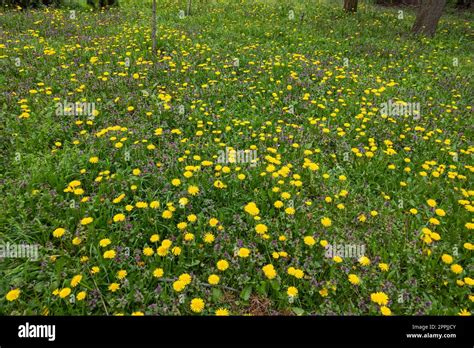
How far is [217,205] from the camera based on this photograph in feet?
13.5

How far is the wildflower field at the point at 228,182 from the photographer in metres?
3.12

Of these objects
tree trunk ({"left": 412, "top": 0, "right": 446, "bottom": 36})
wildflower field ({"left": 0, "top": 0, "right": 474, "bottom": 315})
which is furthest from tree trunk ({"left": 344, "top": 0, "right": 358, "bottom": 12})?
wildflower field ({"left": 0, "top": 0, "right": 474, "bottom": 315})

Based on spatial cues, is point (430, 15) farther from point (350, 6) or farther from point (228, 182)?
point (228, 182)

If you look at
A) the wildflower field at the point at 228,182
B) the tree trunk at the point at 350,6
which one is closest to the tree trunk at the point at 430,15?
the wildflower field at the point at 228,182

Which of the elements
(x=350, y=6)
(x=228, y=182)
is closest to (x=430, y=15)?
(x=350, y=6)

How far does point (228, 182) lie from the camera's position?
4359 millimetres

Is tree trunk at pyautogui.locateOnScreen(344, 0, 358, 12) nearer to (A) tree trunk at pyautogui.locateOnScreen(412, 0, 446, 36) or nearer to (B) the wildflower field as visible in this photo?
(A) tree trunk at pyautogui.locateOnScreen(412, 0, 446, 36)

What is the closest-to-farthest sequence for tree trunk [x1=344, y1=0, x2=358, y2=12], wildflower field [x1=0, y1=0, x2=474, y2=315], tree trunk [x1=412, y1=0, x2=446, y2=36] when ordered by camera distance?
1. wildflower field [x1=0, y1=0, x2=474, y2=315]
2. tree trunk [x1=412, y1=0, x2=446, y2=36]
3. tree trunk [x1=344, y1=0, x2=358, y2=12]

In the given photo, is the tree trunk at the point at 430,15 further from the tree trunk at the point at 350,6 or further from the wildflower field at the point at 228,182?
the tree trunk at the point at 350,6

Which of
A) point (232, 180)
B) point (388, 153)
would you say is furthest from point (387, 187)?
point (232, 180)

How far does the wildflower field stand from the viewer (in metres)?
3.12

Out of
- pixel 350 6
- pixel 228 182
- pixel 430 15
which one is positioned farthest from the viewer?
pixel 350 6
